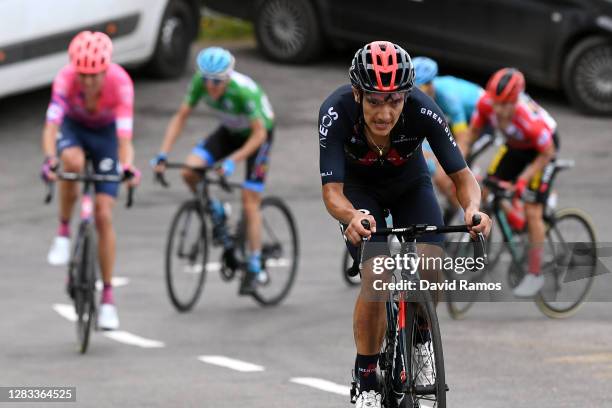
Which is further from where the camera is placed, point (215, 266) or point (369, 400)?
point (215, 266)

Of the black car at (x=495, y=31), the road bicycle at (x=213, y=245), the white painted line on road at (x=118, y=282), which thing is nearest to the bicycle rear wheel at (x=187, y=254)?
the road bicycle at (x=213, y=245)

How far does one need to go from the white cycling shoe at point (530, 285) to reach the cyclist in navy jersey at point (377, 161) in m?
4.15

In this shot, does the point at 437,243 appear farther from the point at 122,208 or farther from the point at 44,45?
the point at 44,45

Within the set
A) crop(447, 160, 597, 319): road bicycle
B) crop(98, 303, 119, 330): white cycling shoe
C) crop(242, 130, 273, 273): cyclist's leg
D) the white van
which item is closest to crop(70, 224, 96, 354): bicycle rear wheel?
crop(98, 303, 119, 330): white cycling shoe

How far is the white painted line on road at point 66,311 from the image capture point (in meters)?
12.3

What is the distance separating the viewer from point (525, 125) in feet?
39.5

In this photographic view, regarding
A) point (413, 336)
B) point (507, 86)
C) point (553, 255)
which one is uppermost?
point (507, 86)

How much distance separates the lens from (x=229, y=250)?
42.2 feet

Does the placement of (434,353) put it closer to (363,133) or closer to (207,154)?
(363,133)

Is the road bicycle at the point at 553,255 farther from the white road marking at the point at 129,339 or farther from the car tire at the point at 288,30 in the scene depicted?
the car tire at the point at 288,30

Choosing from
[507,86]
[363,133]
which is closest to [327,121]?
[363,133]

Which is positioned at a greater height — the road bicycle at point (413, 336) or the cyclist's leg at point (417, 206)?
the cyclist's leg at point (417, 206)

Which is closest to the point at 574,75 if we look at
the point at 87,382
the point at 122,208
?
the point at 122,208

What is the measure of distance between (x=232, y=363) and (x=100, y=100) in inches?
82.5
